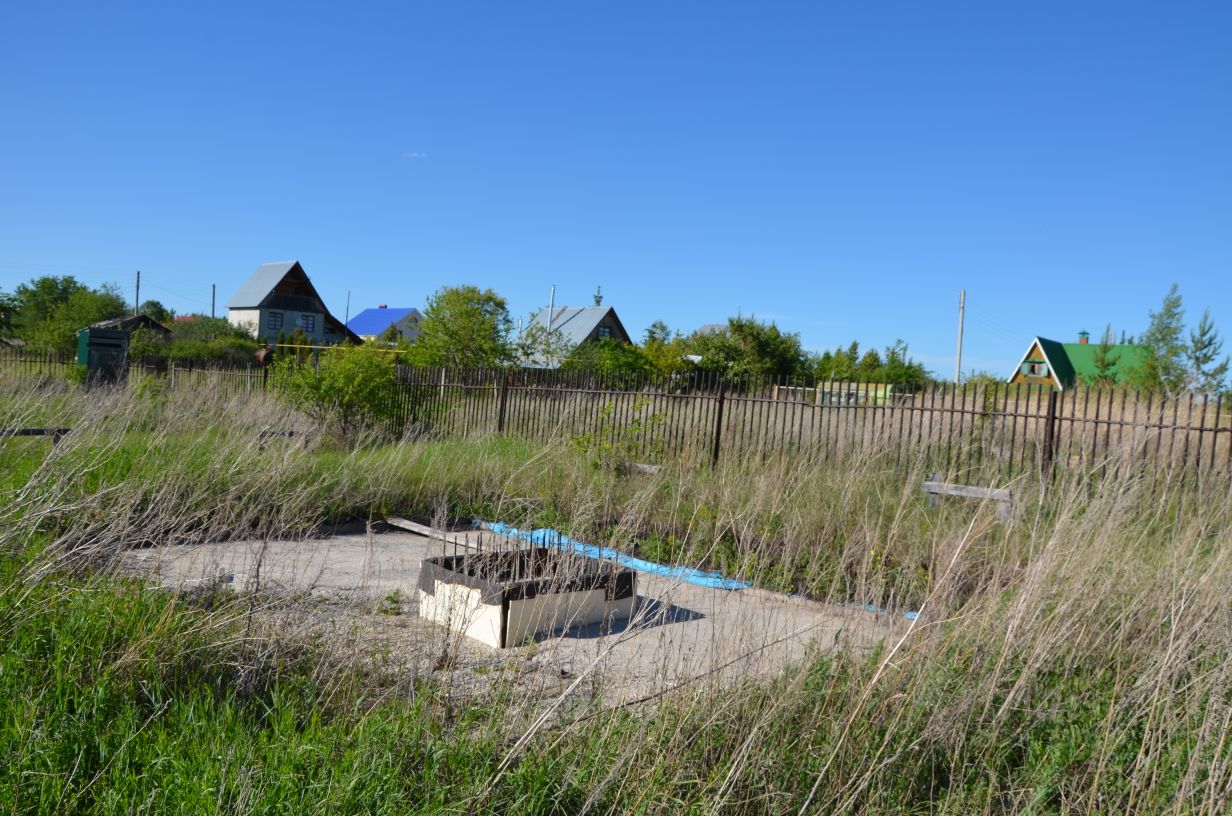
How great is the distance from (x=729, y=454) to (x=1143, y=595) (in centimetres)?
641

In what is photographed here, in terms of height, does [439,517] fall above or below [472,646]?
above

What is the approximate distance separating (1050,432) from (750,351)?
2682 centimetres

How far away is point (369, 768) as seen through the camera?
2.66 meters

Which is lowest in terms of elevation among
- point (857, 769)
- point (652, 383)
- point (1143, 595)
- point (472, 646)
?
point (472, 646)

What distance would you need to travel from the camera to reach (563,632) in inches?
118

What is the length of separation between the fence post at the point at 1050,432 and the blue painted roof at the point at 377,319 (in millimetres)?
64852

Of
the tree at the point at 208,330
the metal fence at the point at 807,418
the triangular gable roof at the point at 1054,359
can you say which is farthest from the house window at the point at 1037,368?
the metal fence at the point at 807,418

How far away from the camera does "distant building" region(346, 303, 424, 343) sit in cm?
7144

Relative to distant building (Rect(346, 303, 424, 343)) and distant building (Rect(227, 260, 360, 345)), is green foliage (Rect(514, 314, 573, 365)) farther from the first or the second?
distant building (Rect(346, 303, 424, 343))

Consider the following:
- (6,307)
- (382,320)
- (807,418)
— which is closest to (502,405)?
(807,418)

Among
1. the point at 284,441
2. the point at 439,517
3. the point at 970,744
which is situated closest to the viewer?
the point at 970,744

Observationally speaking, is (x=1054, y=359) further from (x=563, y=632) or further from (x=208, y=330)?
(x=563, y=632)

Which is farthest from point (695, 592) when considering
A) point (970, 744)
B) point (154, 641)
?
point (154, 641)

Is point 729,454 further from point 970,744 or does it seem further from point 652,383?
point 970,744
